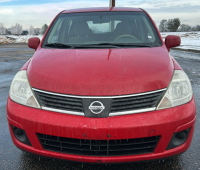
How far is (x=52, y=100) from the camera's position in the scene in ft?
6.44

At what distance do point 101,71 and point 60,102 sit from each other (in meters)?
0.46

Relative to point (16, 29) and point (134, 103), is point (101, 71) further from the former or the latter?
point (16, 29)

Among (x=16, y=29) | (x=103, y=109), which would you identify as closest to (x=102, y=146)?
(x=103, y=109)

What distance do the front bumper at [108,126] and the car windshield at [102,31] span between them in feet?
3.75

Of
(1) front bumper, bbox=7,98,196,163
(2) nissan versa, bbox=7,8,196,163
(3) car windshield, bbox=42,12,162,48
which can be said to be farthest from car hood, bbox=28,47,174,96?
(3) car windshield, bbox=42,12,162,48

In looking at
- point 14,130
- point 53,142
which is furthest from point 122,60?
point 14,130

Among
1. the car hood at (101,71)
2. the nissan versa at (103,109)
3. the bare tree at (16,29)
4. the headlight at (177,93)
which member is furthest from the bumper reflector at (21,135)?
the bare tree at (16,29)

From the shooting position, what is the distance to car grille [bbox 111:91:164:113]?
6.18ft

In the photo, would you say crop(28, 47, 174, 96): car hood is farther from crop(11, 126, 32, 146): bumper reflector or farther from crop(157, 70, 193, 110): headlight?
crop(11, 126, 32, 146): bumper reflector

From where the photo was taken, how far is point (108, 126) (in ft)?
5.90

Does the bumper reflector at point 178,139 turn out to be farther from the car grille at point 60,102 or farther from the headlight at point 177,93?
the car grille at point 60,102

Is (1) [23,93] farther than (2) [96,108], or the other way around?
(1) [23,93]

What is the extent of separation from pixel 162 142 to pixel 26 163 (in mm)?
1350

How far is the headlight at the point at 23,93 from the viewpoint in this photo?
205 centimetres
